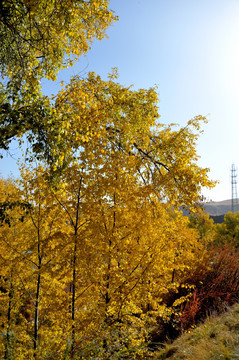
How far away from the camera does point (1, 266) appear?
7332 mm

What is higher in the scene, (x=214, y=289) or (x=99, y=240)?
(x=99, y=240)

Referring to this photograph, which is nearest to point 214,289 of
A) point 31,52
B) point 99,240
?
point 99,240

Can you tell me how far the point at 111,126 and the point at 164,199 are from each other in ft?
8.26

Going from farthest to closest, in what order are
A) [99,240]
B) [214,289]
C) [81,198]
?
[214,289] < [81,198] < [99,240]

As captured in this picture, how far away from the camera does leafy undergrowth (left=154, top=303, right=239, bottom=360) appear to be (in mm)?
5355

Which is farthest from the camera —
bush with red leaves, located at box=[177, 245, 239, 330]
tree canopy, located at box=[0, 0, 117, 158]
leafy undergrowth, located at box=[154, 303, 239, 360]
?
bush with red leaves, located at box=[177, 245, 239, 330]

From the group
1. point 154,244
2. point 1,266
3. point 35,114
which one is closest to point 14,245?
point 1,266

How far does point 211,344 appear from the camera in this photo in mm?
6098

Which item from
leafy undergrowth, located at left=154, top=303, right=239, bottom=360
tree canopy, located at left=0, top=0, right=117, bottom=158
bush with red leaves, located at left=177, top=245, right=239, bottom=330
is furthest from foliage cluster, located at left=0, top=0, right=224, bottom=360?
bush with red leaves, located at left=177, top=245, right=239, bottom=330

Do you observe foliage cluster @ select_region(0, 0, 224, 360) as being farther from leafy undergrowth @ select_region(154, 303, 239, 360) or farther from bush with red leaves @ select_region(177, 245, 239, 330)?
bush with red leaves @ select_region(177, 245, 239, 330)

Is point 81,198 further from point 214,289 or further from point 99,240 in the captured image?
point 214,289

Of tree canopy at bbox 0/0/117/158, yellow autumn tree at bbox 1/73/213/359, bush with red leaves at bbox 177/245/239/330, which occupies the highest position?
tree canopy at bbox 0/0/117/158

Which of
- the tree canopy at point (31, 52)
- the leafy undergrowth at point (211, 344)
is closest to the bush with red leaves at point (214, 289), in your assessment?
the leafy undergrowth at point (211, 344)

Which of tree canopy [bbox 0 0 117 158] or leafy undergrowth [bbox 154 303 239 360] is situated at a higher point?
tree canopy [bbox 0 0 117 158]
